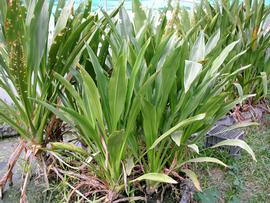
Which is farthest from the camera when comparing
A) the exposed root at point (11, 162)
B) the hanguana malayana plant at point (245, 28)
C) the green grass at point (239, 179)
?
the hanguana malayana plant at point (245, 28)

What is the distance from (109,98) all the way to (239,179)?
104 centimetres

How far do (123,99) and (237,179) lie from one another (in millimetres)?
1003

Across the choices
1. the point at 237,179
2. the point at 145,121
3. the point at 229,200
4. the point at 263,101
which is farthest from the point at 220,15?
the point at 145,121

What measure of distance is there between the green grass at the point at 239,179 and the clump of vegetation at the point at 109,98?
0.36m

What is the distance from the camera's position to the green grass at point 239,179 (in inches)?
64.5

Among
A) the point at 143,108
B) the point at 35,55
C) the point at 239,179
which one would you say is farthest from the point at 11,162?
the point at 239,179

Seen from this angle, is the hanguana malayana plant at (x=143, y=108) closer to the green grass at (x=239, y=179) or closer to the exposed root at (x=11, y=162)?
the exposed root at (x=11, y=162)

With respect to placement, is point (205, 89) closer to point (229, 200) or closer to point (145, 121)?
point (145, 121)

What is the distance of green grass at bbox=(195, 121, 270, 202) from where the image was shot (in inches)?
64.5

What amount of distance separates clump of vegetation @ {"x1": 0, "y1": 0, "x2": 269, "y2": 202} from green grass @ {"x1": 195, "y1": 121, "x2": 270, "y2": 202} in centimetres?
36

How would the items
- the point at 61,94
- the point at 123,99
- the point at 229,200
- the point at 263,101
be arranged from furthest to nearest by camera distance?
the point at 263,101, the point at 229,200, the point at 61,94, the point at 123,99

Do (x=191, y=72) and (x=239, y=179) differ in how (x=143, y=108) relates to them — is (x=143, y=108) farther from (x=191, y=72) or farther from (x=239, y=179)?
(x=239, y=179)

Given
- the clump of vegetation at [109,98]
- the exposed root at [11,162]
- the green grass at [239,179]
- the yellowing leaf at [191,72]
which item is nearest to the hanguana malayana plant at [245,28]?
the green grass at [239,179]

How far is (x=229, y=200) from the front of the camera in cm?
161
